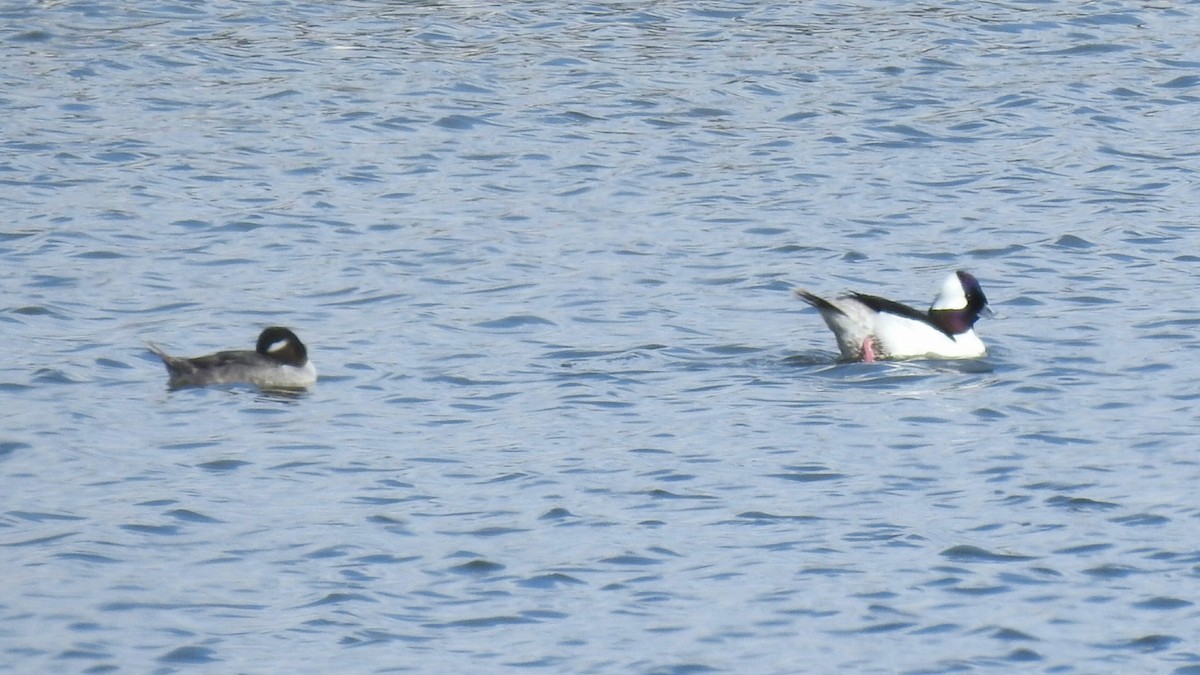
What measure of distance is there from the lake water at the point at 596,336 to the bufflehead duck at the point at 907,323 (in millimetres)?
190

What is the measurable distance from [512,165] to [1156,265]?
5981 mm

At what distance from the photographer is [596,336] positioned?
14648 millimetres

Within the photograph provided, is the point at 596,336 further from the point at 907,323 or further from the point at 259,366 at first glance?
the point at 259,366

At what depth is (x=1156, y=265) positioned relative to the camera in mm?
16359

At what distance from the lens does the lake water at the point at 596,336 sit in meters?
9.63

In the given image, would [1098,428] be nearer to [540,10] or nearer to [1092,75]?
[1092,75]

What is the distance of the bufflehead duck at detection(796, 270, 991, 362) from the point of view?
Answer: 46.8 ft

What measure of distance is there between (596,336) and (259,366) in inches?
92.1

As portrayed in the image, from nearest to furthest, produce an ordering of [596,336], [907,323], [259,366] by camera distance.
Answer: [259,366] < [907,323] < [596,336]

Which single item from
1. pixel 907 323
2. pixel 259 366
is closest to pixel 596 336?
pixel 907 323

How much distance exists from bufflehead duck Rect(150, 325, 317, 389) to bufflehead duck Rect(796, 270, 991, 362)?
3.31 meters

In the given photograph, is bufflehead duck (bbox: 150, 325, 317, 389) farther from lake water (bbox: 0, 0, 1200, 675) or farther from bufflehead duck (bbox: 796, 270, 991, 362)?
bufflehead duck (bbox: 796, 270, 991, 362)

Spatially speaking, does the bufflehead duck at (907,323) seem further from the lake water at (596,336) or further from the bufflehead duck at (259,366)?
the bufflehead duck at (259,366)

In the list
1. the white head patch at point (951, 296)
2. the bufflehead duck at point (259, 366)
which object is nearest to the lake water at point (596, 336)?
the bufflehead duck at point (259, 366)
